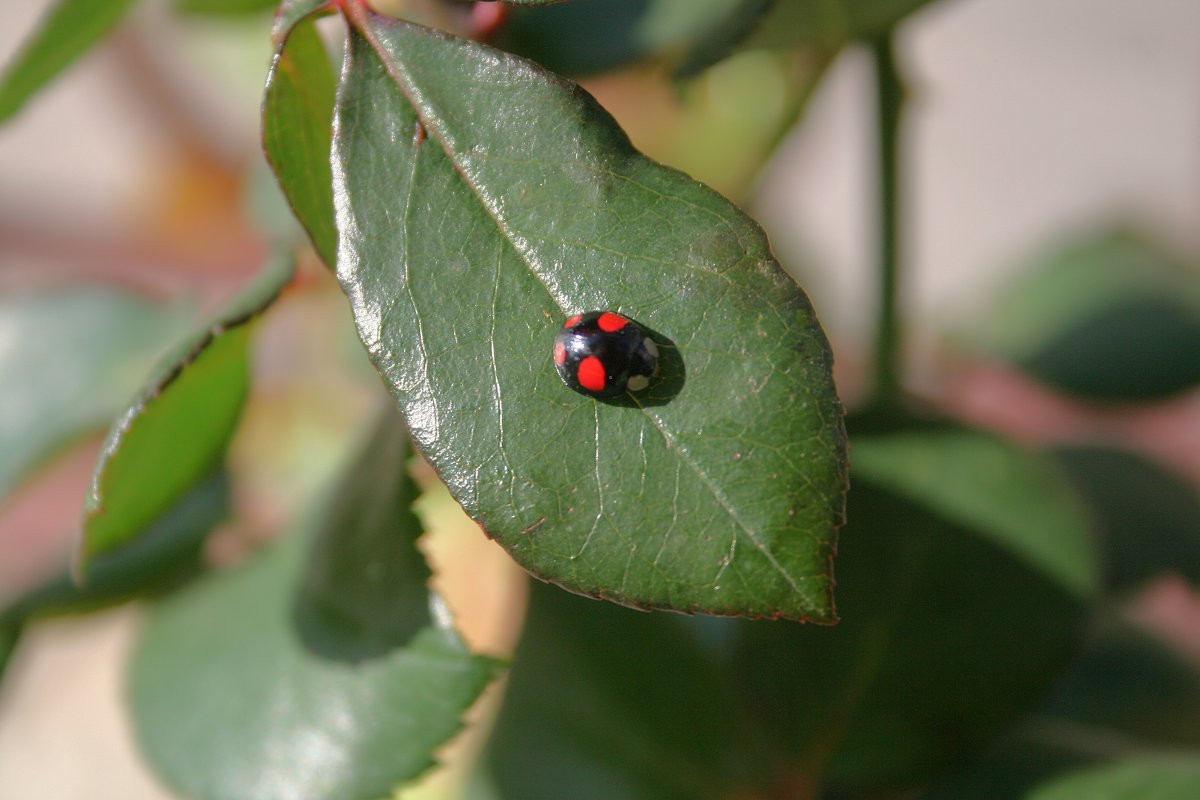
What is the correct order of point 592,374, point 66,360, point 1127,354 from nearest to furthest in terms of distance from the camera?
point 592,374
point 66,360
point 1127,354

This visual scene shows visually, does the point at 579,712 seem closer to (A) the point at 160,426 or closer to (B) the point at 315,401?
(A) the point at 160,426

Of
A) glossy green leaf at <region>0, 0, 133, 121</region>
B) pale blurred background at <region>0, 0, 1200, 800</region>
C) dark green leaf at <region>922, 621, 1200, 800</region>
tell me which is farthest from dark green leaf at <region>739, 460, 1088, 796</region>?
pale blurred background at <region>0, 0, 1200, 800</region>

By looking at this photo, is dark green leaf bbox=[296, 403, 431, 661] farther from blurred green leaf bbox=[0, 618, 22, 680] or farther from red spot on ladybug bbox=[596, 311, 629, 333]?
blurred green leaf bbox=[0, 618, 22, 680]

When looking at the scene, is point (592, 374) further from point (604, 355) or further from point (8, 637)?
point (8, 637)

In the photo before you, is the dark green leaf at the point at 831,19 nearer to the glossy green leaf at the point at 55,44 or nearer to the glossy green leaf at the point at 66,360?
the glossy green leaf at the point at 55,44

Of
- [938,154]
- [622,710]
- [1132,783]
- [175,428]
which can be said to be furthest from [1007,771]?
[938,154]

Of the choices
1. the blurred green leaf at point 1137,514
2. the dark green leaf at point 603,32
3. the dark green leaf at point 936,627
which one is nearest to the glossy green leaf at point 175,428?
the dark green leaf at point 603,32

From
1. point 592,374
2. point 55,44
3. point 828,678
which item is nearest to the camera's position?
point 592,374

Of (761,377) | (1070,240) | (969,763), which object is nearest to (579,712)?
(969,763)

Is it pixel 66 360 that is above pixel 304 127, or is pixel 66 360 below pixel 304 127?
below
